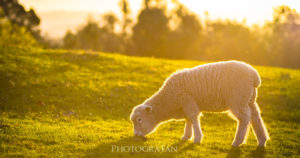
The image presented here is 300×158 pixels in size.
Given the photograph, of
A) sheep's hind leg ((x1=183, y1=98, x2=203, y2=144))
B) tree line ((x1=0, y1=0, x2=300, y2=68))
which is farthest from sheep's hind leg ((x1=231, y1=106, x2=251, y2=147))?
tree line ((x1=0, y1=0, x2=300, y2=68))

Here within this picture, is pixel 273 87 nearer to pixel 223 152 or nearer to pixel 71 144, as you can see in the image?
pixel 223 152

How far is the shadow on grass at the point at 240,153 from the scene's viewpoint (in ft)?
33.2

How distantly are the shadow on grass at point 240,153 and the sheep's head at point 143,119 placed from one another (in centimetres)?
282

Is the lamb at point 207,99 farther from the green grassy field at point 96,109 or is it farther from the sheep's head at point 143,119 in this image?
the green grassy field at point 96,109

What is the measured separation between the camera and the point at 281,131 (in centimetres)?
1419

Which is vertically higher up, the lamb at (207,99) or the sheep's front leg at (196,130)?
the lamb at (207,99)

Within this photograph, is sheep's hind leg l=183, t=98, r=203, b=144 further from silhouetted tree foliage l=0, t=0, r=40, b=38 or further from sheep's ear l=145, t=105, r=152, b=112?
silhouetted tree foliage l=0, t=0, r=40, b=38

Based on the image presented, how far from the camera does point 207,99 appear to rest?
36.3ft

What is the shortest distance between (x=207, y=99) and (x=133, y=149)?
313 cm

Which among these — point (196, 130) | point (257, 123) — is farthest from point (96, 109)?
point (257, 123)

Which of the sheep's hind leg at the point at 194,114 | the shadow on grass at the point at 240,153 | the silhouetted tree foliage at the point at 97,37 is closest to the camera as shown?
the shadow on grass at the point at 240,153

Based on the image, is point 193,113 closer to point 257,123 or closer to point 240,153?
point 240,153

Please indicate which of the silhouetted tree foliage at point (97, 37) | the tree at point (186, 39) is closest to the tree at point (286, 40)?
the tree at point (186, 39)

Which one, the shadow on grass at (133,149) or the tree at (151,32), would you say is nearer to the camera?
the shadow on grass at (133,149)
